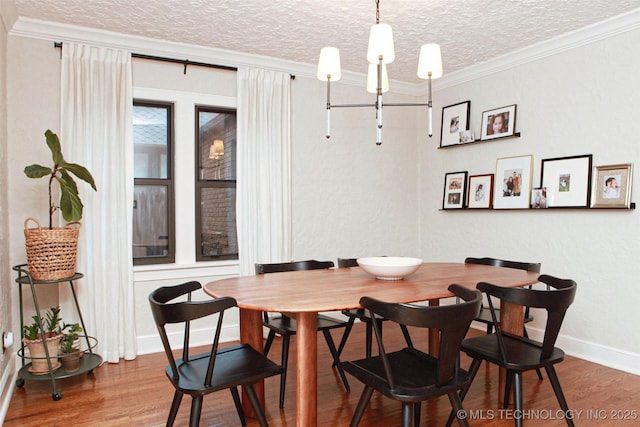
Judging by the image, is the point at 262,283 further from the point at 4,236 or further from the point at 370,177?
the point at 370,177

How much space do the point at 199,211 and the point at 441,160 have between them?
2700 millimetres

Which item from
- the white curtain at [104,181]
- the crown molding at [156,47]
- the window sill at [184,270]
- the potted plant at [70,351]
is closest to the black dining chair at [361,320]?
the window sill at [184,270]

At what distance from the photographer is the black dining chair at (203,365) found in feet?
5.97

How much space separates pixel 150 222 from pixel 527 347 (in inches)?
123

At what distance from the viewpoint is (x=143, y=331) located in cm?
374

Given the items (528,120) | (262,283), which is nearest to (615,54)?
(528,120)

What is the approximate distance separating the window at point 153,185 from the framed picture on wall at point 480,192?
9.77ft

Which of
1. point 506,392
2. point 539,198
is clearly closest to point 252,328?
point 506,392

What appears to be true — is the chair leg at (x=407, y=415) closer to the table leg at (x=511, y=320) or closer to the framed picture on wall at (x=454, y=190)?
the table leg at (x=511, y=320)

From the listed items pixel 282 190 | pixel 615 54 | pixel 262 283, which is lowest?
pixel 262 283

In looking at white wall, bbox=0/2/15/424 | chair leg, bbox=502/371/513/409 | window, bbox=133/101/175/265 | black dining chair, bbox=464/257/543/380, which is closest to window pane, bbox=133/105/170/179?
window, bbox=133/101/175/265

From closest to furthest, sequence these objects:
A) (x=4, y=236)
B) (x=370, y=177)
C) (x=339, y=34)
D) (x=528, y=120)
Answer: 1. (x=4, y=236)
2. (x=339, y=34)
3. (x=528, y=120)
4. (x=370, y=177)

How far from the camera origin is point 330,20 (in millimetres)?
3307

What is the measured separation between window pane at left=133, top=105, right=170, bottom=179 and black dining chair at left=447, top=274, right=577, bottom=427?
2941 millimetres
